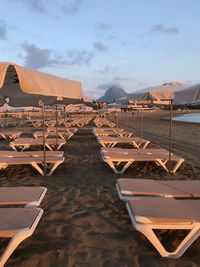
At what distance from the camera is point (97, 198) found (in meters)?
4.38

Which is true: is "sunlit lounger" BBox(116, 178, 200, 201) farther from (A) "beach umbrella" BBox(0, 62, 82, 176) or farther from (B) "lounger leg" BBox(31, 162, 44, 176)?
(B) "lounger leg" BBox(31, 162, 44, 176)

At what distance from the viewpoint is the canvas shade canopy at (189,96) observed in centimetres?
475

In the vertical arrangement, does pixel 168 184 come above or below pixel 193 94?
below

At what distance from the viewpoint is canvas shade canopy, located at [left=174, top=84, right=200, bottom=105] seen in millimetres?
4754

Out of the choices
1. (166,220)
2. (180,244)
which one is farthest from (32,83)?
(180,244)

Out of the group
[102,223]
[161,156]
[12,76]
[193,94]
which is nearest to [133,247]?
[102,223]

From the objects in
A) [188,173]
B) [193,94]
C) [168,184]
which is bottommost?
[188,173]

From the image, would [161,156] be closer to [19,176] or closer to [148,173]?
[148,173]

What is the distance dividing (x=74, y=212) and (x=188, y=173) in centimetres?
312

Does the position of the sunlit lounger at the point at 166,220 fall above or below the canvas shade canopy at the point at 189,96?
below

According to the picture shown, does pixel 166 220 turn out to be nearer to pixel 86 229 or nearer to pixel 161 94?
pixel 86 229

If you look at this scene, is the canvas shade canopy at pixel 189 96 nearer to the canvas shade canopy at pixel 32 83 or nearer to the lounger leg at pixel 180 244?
the canvas shade canopy at pixel 32 83

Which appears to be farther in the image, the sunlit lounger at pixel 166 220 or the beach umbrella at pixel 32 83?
the beach umbrella at pixel 32 83

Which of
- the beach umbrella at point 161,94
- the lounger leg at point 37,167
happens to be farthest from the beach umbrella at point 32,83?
the beach umbrella at point 161,94
